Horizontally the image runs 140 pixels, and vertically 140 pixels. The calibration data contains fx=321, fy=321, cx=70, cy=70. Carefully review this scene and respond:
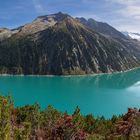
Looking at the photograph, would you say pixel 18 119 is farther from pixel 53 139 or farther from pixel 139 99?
pixel 139 99

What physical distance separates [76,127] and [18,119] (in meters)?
33.2

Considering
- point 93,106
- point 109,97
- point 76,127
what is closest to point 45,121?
point 76,127

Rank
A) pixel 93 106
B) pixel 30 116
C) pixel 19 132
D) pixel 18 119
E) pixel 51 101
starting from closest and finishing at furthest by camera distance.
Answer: pixel 19 132, pixel 30 116, pixel 18 119, pixel 93 106, pixel 51 101

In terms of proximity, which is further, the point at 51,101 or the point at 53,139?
the point at 51,101

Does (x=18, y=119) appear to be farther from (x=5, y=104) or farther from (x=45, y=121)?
(x=5, y=104)

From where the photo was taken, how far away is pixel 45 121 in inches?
3142

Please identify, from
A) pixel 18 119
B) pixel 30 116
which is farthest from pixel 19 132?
pixel 18 119

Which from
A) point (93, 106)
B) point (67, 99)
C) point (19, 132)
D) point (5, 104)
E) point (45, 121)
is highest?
point (67, 99)

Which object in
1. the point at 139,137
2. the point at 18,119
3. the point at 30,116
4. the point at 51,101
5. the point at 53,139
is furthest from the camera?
the point at 51,101

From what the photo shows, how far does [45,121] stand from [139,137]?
31.9 m

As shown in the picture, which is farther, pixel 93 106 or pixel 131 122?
pixel 93 106

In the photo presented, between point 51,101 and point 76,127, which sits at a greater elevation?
point 51,101

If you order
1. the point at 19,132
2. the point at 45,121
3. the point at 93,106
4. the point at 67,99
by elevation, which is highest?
the point at 67,99

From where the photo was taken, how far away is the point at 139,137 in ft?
175
